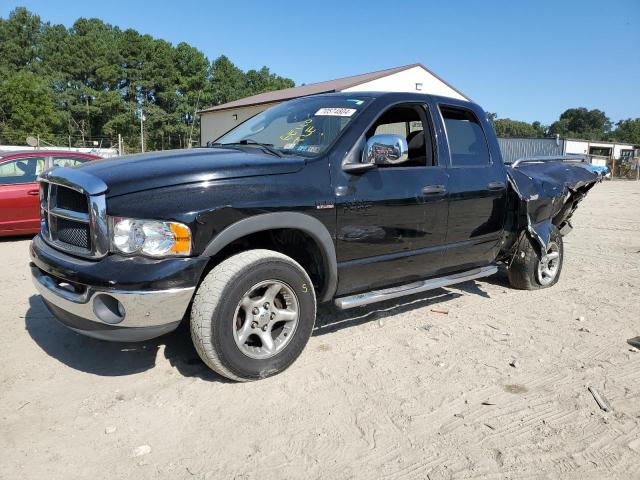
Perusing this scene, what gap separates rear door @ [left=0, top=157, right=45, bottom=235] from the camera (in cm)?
743

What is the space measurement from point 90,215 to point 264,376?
147 centimetres

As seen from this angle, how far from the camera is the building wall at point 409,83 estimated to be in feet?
83.1

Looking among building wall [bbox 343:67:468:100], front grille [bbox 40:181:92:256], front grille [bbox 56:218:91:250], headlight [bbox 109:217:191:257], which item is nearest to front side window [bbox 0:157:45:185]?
front grille [bbox 40:181:92:256]

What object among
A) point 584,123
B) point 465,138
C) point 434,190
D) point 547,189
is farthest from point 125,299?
point 584,123

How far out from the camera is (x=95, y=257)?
2686 millimetres

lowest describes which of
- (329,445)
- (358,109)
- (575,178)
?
(329,445)

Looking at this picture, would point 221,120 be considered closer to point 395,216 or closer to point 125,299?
point 395,216

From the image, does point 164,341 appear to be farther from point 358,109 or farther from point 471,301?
point 471,301

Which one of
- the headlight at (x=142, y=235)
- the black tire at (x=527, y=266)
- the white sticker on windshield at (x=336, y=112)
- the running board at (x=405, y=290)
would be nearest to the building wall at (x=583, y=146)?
the black tire at (x=527, y=266)

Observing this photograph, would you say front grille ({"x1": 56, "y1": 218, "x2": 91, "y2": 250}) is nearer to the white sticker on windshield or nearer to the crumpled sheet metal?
the white sticker on windshield

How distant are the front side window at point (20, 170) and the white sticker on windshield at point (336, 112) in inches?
243

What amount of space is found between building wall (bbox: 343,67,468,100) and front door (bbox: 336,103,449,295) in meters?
21.3

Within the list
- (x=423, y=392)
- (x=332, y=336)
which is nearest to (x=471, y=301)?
(x=332, y=336)

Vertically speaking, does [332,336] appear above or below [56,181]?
below
